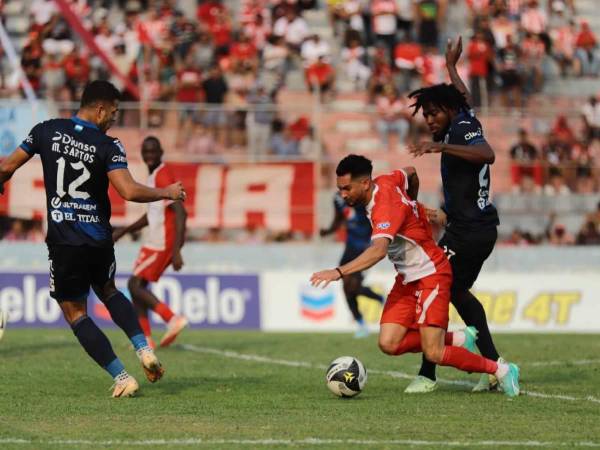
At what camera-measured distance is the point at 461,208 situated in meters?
10.9

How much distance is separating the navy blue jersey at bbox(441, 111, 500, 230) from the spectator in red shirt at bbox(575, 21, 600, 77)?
18.5 metres

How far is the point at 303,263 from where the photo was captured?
21.8 meters

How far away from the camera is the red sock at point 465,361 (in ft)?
33.0

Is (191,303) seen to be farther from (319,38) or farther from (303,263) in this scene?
(319,38)

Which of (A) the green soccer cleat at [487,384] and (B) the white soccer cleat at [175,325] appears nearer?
(A) the green soccer cleat at [487,384]

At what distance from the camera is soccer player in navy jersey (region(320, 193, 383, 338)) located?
59.9 ft

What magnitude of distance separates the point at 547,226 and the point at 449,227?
11.8 meters

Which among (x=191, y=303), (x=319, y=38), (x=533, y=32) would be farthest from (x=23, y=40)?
(x=533, y=32)

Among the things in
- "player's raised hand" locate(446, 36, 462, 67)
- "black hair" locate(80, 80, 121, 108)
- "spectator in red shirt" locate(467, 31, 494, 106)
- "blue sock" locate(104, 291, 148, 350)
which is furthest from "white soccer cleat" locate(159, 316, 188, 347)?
"spectator in red shirt" locate(467, 31, 494, 106)

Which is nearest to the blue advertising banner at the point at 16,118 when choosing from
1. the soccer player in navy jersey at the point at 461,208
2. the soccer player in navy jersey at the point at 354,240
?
the soccer player in navy jersey at the point at 354,240

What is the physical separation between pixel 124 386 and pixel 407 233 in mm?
2551

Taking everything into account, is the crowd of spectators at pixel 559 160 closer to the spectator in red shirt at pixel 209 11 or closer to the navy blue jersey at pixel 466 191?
the spectator in red shirt at pixel 209 11

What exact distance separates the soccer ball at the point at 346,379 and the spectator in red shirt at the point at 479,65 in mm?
15537

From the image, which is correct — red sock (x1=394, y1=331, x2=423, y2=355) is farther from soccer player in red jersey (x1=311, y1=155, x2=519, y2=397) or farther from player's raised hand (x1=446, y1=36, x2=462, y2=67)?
player's raised hand (x1=446, y1=36, x2=462, y2=67)
